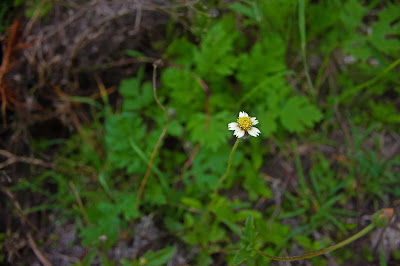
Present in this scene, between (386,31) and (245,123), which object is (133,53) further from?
(386,31)

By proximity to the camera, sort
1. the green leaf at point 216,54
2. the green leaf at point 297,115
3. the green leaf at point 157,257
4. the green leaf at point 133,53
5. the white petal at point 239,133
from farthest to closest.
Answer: the green leaf at point 133,53 → the green leaf at point 216,54 → the green leaf at point 297,115 → the green leaf at point 157,257 → the white petal at point 239,133

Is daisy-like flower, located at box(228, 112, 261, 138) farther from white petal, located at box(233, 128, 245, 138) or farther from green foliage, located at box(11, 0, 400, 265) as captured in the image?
green foliage, located at box(11, 0, 400, 265)

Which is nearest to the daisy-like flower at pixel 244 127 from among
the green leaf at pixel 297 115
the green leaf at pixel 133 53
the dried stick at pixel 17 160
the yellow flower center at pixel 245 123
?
the yellow flower center at pixel 245 123

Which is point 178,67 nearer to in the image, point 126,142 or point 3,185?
point 126,142

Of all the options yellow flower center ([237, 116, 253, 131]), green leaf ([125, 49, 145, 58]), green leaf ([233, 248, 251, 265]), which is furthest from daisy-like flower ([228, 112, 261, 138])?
green leaf ([125, 49, 145, 58])

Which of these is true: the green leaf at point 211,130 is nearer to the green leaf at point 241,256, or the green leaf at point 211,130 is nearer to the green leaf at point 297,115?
the green leaf at point 297,115

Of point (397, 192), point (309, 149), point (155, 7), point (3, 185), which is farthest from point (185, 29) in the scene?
point (397, 192)

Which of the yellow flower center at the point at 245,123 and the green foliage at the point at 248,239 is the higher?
the yellow flower center at the point at 245,123

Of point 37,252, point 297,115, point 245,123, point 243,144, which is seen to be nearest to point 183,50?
point 243,144
